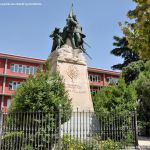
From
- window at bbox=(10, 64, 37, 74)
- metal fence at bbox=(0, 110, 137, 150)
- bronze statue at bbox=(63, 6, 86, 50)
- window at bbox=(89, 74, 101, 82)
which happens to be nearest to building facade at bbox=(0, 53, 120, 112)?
window at bbox=(10, 64, 37, 74)

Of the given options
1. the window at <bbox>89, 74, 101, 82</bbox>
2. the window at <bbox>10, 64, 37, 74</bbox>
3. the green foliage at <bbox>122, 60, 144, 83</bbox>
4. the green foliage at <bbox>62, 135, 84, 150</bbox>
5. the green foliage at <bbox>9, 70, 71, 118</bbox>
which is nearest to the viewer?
the green foliage at <bbox>62, 135, 84, 150</bbox>

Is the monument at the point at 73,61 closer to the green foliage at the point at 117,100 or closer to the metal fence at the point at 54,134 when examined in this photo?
the green foliage at the point at 117,100

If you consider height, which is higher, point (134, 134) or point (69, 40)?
point (69, 40)

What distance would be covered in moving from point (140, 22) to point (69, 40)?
9233mm

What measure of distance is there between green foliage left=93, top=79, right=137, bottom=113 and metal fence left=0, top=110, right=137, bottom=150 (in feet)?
10.9

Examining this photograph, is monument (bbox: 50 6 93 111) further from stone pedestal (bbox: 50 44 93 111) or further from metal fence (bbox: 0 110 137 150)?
metal fence (bbox: 0 110 137 150)

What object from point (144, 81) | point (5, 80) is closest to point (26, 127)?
point (144, 81)

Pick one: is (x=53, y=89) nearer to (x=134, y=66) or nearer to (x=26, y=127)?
(x=26, y=127)

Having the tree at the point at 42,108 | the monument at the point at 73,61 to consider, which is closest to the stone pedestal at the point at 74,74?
the monument at the point at 73,61

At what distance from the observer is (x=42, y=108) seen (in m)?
11.7

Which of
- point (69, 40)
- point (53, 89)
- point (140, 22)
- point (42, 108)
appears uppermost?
point (69, 40)

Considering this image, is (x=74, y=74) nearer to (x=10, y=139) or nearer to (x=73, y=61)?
(x=73, y=61)

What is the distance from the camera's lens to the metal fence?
33.3 ft

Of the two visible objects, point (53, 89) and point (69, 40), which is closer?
point (53, 89)
